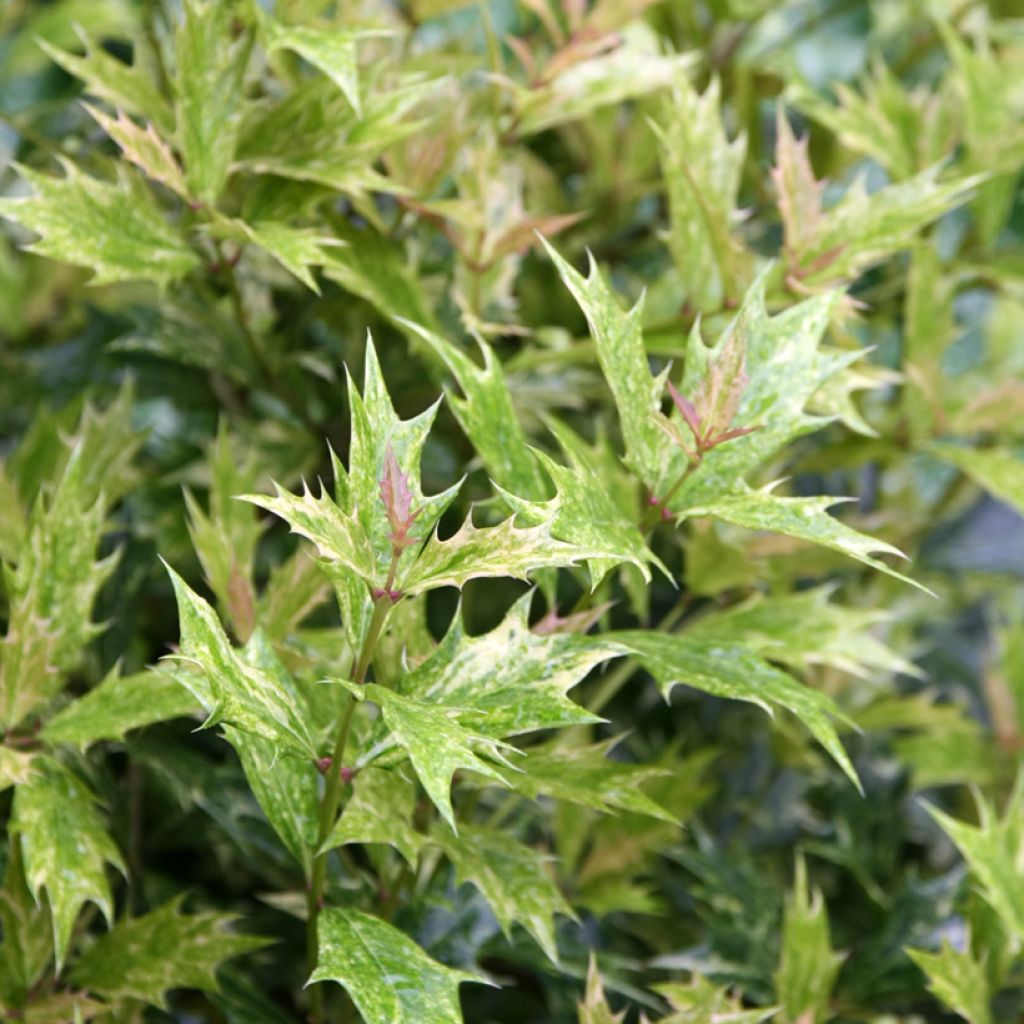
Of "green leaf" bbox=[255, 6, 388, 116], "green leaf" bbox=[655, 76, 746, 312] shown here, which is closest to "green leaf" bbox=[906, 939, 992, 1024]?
"green leaf" bbox=[655, 76, 746, 312]

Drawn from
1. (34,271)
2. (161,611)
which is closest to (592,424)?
(161,611)

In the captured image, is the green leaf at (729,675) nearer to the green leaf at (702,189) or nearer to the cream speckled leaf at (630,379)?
the cream speckled leaf at (630,379)

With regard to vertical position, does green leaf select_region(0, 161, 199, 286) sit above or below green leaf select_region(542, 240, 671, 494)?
above

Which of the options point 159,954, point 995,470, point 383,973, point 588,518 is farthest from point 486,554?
point 995,470

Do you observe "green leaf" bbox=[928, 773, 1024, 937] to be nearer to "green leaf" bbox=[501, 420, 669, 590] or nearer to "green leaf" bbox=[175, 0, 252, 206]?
"green leaf" bbox=[501, 420, 669, 590]

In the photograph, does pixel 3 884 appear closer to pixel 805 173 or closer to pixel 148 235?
pixel 148 235

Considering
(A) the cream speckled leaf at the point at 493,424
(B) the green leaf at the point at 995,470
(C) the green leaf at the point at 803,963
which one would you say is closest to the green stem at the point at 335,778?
(A) the cream speckled leaf at the point at 493,424
